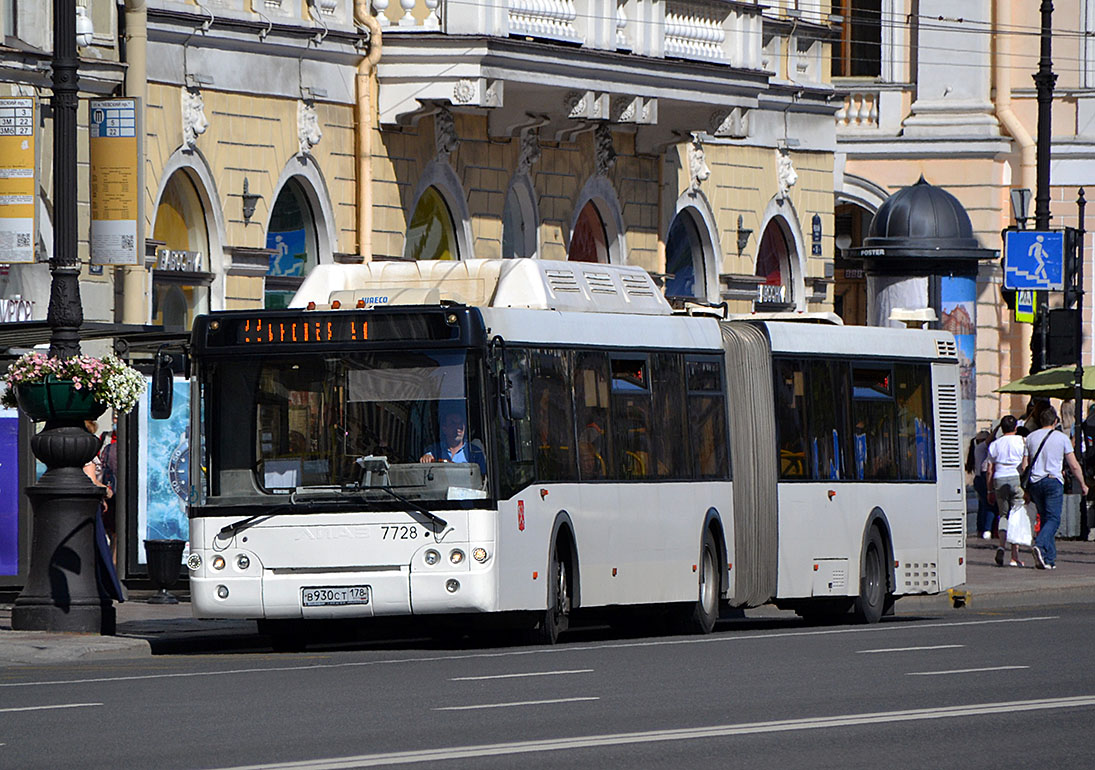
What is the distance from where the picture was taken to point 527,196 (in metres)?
31.9

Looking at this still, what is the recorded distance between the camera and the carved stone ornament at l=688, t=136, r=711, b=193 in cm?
3494

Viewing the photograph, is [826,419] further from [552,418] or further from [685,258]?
[685,258]

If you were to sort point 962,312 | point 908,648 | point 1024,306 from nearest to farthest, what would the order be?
point 908,648, point 1024,306, point 962,312

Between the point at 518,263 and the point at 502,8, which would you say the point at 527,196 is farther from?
the point at 518,263

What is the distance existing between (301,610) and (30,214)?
4132 mm

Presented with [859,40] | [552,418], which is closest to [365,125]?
[552,418]

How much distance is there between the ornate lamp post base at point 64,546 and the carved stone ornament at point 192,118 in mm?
7782

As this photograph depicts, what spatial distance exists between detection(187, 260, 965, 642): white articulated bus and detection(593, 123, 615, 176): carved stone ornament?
1110 centimetres

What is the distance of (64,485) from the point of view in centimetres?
Answer: 1891

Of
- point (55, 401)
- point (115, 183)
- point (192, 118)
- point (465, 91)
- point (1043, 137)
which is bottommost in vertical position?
point (55, 401)

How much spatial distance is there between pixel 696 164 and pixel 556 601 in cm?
1705

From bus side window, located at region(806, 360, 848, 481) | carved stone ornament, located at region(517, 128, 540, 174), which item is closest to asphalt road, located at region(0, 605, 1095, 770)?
bus side window, located at region(806, 360, 848, 481)

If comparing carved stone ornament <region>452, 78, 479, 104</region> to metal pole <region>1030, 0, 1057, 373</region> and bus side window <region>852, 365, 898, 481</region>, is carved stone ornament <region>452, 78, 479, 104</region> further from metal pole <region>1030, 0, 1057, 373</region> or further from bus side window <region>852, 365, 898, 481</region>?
metal pole <region>1030, 0, 1057, 373</region>

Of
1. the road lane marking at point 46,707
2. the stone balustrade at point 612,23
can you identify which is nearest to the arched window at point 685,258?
the stone balustrade at point 612,23
